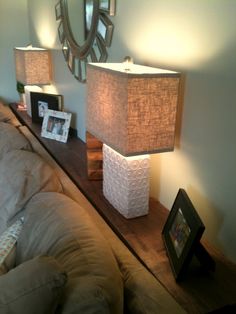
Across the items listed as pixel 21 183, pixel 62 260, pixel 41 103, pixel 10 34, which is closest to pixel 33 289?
pixel 62 260

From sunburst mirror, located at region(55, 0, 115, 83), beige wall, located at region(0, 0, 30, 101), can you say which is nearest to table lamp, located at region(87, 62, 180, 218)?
sunburst mirror, located at region(55, 0, 115, 83)

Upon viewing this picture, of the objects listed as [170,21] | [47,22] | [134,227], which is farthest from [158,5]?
[47,22]

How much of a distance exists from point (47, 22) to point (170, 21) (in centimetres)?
198

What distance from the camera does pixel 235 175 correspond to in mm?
1010

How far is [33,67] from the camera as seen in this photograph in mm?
2752

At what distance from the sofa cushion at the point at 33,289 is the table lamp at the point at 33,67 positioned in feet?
7.37

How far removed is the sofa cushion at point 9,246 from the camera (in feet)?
3.63

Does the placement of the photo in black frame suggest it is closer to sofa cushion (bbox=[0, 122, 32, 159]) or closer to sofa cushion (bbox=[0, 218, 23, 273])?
sofa cushion (bbox=[0, 218, 23, 273])

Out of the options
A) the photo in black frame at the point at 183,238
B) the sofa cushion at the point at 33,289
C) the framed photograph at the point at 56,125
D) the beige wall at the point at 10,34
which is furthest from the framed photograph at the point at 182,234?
the beige wall at the point at 10,34

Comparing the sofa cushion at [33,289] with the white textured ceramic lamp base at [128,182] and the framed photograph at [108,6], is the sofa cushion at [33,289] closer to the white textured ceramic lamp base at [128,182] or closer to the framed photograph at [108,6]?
the white textured ceramic lamp base at [128,182]

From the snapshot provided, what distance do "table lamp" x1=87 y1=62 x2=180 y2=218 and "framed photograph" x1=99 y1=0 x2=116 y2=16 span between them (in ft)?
1.57

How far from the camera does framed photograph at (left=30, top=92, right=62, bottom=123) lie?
2.51m

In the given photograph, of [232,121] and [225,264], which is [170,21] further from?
[225,264]

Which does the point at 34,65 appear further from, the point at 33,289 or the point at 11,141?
the point at 33,289
